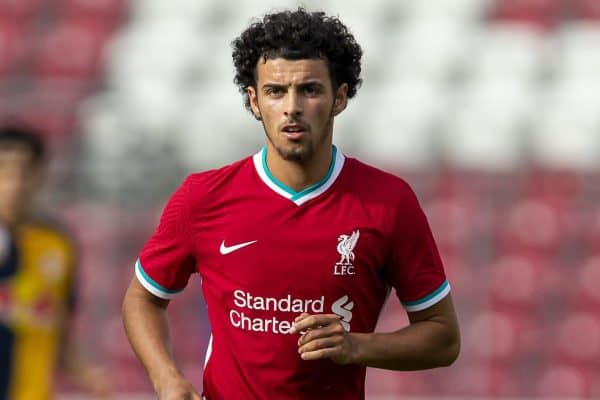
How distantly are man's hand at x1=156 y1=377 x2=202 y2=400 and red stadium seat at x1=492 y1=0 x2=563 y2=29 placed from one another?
10.7 metres

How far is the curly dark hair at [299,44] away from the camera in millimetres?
3711

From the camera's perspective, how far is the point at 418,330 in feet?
12.4

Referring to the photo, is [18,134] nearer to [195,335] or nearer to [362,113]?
[195,335]

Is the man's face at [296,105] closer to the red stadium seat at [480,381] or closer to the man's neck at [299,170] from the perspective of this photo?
the man's neck at [299,170]

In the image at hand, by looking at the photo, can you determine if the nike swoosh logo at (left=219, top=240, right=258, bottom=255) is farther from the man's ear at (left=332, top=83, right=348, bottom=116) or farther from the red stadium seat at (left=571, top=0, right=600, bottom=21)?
the red stadium seat at (left=571, top=0, right=600, bottom=21)

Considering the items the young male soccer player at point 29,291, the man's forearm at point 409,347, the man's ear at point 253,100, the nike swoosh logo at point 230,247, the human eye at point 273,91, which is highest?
the human eye at point 273,91

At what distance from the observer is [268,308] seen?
12.2 ft

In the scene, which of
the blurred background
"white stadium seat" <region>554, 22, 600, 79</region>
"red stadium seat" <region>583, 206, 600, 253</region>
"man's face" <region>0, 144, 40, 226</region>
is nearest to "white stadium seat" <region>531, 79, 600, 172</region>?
the blurred background

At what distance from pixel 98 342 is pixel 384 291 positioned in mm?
7437

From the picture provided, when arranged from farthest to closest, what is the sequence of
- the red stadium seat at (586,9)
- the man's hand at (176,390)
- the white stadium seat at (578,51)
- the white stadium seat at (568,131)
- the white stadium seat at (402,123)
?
the red stadium seat at (586,9), the white stadium seat at (578,51), the white stadium seat at (568,131), the white stadium seat at (402,123), the man's hand at (176,390)

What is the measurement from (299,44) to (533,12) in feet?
34.5

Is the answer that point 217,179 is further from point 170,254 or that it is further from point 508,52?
point 508,52

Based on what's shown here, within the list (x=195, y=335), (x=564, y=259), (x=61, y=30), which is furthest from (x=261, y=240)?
(x=61, y=30)

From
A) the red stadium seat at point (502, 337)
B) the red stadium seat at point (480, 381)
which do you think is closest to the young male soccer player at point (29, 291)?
the red stadium seat at point (480, 381)
